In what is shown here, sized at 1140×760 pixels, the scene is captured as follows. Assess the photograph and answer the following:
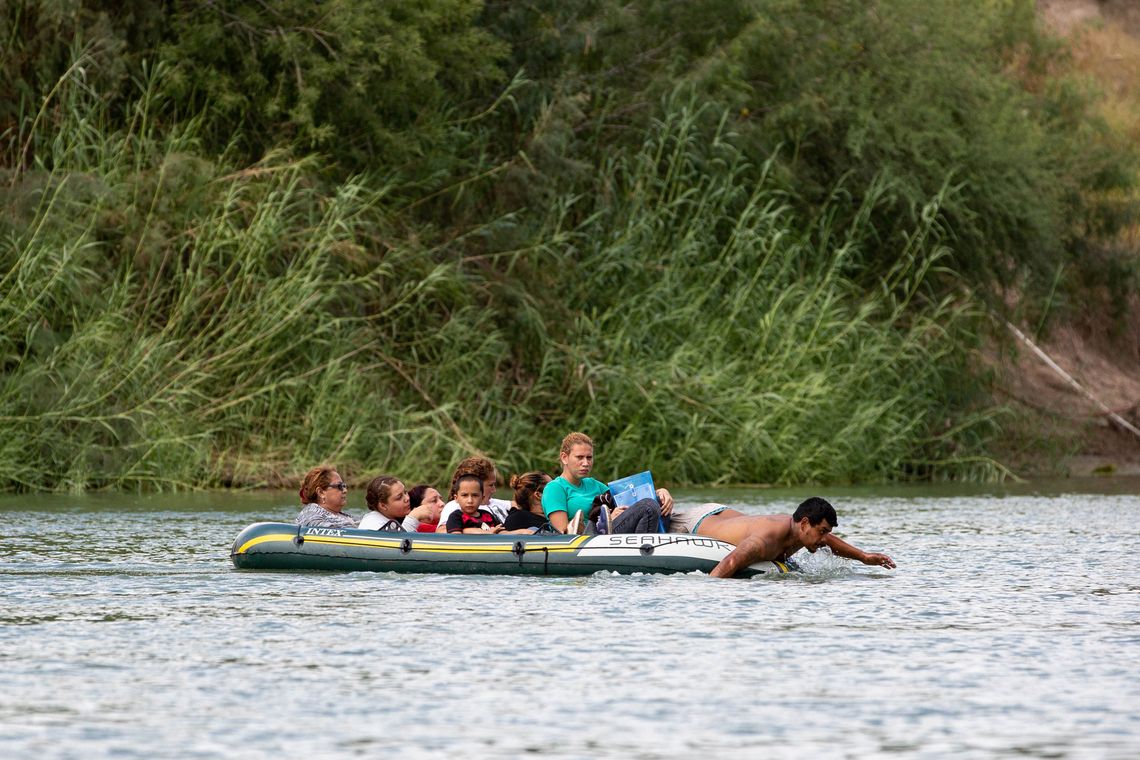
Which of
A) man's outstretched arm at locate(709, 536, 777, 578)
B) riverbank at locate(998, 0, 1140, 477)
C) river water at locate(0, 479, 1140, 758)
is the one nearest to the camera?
river water at locate(0, 479, 1140, 758)

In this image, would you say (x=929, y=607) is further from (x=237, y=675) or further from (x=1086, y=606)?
(x=237, y=675)

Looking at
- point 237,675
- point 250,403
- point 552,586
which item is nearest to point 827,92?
point 250,403

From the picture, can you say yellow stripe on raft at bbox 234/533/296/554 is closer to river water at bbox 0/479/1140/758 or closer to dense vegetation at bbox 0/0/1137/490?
river water at bbox 0/479/1140/758

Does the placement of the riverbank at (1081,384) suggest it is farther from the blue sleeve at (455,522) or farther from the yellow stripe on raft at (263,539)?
the yellow stripe on raft at (263,539)

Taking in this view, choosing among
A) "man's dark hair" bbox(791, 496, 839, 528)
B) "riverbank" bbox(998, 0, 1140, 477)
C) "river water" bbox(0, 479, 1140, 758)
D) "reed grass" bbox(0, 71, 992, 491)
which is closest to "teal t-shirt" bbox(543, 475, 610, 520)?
"river water" bbox(0, 479, 1140, 758)

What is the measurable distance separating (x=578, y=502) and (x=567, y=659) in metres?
4.40

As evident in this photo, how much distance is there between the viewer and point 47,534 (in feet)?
52.6

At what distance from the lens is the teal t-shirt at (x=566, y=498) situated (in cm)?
1368

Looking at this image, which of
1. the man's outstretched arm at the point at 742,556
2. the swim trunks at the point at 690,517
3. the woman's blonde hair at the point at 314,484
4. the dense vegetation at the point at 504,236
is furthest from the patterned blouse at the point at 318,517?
the dense vegetation at the point at 504,236

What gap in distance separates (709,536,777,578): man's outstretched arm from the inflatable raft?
0.09 meters

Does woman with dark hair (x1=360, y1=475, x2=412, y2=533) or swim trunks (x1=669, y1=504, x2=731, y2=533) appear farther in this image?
woman with dark hair (x1=360, y1=475, x2=412, y2=533)

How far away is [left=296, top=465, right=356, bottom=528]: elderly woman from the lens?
13992mm

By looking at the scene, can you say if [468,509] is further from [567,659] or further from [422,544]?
[567,659]

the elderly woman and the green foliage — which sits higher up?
the green foliage
